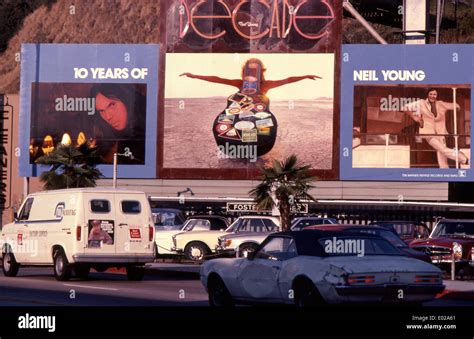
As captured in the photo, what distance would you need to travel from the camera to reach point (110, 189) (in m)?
28.6

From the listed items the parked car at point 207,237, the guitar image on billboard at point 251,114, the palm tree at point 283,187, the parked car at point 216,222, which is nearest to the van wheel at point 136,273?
the parked car at point 207,237

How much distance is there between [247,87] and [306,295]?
40.0m

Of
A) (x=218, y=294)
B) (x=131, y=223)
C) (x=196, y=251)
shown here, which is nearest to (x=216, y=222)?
(x=196, y=251)

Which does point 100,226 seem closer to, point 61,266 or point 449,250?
point 61,266

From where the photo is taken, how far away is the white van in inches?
1096

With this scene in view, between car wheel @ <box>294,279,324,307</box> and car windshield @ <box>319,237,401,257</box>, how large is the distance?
63 cm

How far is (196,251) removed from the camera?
3988 cm

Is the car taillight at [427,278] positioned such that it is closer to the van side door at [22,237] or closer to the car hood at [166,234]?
the van side door at [22,237]

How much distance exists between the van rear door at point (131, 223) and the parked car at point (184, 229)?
11.7 metres

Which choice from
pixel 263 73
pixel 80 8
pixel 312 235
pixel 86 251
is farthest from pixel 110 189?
pixel 80 8

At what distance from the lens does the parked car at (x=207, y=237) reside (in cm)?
3988

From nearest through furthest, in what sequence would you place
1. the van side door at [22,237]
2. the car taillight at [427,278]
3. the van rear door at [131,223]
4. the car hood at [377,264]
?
the car hood at [377,264] < the car taillight at [427,278] < the van rear door at [131,223] < the van side door at [22,237]

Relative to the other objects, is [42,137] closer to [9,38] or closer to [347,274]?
A: [347,274]

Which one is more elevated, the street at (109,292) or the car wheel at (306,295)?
the car wheel at (306,295)
